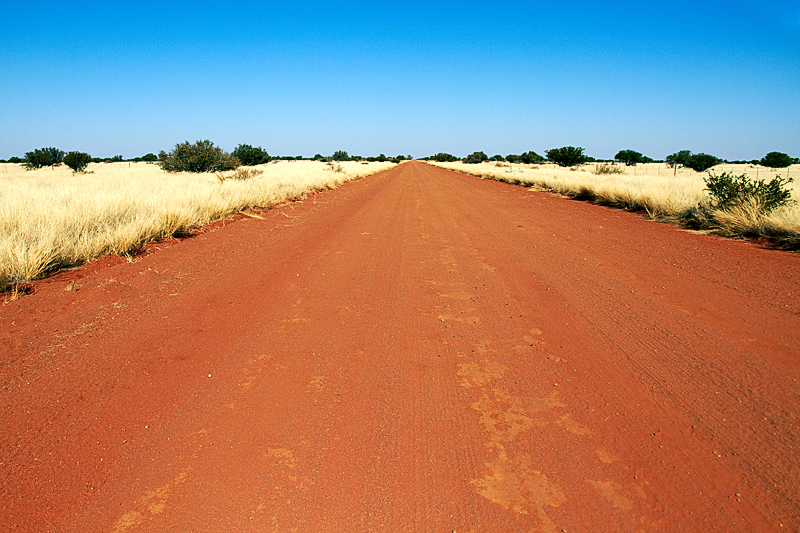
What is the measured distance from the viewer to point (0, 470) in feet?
8.39

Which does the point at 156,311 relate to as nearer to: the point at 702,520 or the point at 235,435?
the point at 235,435

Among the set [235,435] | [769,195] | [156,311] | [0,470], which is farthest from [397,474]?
[769,195]

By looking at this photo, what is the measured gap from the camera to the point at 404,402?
327cm

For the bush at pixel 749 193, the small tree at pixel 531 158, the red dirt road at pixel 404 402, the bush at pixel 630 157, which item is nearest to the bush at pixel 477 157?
the small tree at pixel 531 158

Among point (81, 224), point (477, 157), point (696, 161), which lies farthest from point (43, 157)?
point (477, 157)

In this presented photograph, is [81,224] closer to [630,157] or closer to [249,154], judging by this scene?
[249,154]

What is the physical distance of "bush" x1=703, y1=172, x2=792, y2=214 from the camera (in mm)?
10188

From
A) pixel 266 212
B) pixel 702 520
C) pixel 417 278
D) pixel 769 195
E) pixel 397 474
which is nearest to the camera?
pixel 702 520

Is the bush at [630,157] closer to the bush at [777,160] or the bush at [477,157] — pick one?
the bush at [777,160]

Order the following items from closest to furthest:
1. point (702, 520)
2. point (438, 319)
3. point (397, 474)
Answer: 1. point (702, 520)
2. point (397, 474)
3. point (438, 319)

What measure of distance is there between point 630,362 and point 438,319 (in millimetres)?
1946

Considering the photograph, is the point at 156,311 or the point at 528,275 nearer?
the point at 156,311

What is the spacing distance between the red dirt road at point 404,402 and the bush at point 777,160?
5932 centimetres

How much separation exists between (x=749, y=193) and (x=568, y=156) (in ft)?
156
